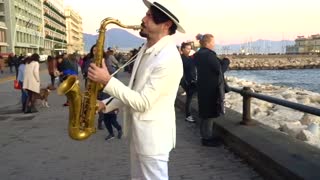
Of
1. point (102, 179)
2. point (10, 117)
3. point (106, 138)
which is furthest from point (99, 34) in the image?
point (10, 117)

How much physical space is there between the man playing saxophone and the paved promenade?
3.01 m

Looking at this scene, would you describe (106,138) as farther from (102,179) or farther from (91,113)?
(91,113)

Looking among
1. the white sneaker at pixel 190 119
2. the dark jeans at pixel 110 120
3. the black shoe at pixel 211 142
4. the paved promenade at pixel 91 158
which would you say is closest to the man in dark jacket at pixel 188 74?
the white sneaker at pixel 190 119

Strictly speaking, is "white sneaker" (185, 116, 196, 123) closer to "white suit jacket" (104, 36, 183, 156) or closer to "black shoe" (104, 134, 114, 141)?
"black shoe" (104, 134, 114, 141)

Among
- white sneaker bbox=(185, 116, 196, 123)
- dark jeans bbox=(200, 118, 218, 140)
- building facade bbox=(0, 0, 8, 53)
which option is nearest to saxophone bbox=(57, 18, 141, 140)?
dark jeans bbox=(200, 118, 218, 140)

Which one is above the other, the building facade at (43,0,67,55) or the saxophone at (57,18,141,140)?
the building facade at (43,0,67,55)

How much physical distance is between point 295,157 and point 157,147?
3.04m

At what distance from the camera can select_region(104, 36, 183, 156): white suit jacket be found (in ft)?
10.8

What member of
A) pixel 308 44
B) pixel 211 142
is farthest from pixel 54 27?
pixel 211 142

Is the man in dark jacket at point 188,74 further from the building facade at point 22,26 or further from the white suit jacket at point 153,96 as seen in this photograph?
the building facade at point 22,26

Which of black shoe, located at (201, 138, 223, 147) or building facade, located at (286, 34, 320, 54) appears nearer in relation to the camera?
black shoe, located at (201, 138, 223, 147)

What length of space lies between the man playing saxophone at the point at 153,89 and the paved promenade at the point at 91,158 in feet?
A: 9.87

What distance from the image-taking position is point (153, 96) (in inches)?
130

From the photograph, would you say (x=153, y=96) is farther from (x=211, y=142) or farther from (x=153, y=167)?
(x=211, y=142)
